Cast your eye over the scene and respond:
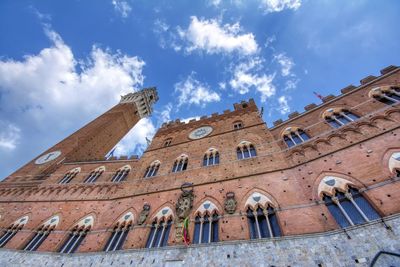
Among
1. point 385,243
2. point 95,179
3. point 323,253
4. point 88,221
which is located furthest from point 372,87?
point 95,179

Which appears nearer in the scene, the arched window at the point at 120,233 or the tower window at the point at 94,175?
the arched window at the point at 120,233

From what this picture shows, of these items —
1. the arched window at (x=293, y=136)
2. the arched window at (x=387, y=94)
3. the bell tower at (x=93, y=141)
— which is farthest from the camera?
the bell tower at (x=93, y=141)

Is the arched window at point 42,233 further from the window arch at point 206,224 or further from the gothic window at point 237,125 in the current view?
the gothic window at point 237,125

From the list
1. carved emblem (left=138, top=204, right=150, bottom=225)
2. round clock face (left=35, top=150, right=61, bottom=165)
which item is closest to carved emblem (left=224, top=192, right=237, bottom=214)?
carved emblem (left=138, top=204, right=150, bottom=225)

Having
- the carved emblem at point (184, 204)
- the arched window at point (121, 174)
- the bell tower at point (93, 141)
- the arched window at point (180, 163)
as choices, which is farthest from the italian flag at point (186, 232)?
the bell tower at point (93, 141)

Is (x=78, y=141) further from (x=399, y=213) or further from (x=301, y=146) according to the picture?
(x=399, y=213)

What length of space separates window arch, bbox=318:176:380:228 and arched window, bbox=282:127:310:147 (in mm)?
2983

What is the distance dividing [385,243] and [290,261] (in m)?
2.34

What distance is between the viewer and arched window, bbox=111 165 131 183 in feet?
43.3

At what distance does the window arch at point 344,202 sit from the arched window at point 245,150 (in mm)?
3835

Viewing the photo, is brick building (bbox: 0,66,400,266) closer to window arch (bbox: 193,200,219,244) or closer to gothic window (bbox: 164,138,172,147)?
window arch (bbox: 193,200,219,244)

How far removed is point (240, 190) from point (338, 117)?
6022mm

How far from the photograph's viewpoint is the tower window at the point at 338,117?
31.4ft

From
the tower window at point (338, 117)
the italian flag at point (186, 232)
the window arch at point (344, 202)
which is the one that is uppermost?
the tower window at point (338, 117)
